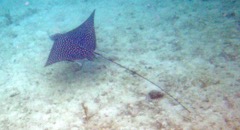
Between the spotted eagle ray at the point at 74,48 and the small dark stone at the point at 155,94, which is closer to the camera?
the small dark stone at the point at 155,94

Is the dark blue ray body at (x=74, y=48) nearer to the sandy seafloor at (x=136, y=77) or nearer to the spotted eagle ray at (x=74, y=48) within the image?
the spotted eagle ray at (x=74, y=48)

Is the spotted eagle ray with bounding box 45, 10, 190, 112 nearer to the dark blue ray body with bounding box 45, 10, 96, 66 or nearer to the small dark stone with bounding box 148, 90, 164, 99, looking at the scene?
the dark blue ray body with bounding box 45, 10, 96, 66

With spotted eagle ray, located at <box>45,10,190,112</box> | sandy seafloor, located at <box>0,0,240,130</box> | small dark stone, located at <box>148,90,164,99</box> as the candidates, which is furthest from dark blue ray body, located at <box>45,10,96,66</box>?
small dark stone, located at <box>148,90,164,99</box>

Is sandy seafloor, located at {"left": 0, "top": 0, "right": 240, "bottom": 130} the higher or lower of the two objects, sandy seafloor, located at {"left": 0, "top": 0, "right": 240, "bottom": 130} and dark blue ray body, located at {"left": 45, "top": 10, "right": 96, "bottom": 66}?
the lower

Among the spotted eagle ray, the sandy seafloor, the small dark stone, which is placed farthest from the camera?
the spotted eagle ray

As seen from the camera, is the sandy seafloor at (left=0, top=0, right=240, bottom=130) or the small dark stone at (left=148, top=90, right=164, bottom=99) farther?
the small dark stone at (left=148, top=90, right=164, bottom=99)

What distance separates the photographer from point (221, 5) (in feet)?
22.9

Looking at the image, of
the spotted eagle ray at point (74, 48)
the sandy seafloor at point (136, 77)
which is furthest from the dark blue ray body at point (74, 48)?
the sandy seafloor at point (136, 77)

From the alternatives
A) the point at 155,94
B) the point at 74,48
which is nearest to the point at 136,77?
the point at 155,94

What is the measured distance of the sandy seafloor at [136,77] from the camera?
3521 mm

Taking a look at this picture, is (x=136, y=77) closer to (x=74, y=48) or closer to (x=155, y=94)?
(x=155, y=94)

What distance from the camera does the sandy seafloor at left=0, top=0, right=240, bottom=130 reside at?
3521mm

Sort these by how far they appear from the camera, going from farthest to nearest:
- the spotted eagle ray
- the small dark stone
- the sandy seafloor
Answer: the spotted eagle ray → the small dark stone → the sandy seafloor

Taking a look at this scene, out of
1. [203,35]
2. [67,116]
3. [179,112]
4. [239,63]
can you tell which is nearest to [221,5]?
[203,35]
